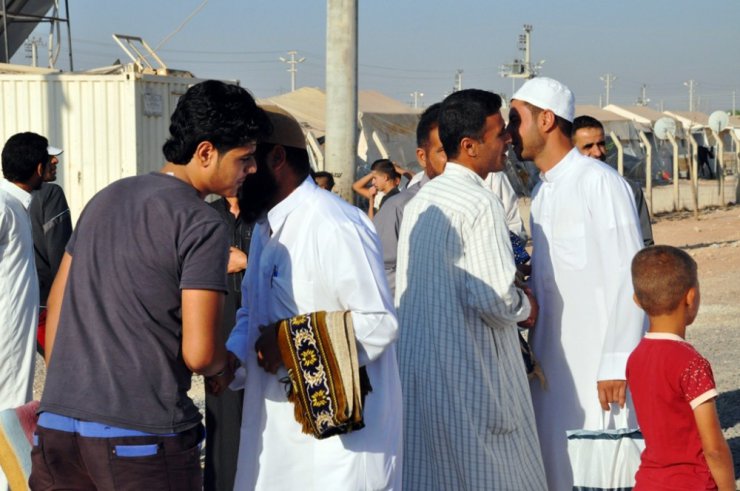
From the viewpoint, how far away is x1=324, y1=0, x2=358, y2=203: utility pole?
10.5m

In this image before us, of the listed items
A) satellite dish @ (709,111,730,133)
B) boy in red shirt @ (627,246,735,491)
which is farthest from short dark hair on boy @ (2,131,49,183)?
satellite dish @ (709,111,730,133)

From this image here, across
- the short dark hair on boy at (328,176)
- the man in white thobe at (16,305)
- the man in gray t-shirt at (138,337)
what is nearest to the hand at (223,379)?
the man in gray t-shirt at (138,337)

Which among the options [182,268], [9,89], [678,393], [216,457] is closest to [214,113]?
[182,268]

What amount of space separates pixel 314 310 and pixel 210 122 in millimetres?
668

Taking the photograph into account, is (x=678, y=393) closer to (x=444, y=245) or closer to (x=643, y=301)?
(x=643, y=301)

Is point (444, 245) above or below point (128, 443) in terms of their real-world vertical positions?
above

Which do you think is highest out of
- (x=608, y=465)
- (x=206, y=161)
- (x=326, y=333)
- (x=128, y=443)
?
(x=206, y=161)

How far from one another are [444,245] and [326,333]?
1076 millimetres

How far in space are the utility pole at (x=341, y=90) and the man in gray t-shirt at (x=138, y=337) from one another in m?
7.51

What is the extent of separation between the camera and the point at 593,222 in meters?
4.55

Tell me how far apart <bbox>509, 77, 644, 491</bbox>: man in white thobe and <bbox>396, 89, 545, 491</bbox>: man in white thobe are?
0.36 metres

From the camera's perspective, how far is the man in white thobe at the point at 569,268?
4.48 meters

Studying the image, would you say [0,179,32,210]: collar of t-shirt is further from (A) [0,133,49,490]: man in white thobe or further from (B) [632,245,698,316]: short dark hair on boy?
(B) [632,245,698,316]: short dark hair on boy

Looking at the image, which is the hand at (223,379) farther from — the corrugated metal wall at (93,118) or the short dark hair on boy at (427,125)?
the corrugated metal wall at (93,118)
